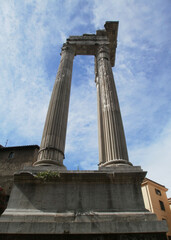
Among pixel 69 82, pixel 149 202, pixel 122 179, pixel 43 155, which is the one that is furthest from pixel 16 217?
pixel 149 202

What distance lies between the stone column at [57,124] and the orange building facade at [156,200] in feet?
82.9

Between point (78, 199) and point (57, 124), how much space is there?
4.39 meters

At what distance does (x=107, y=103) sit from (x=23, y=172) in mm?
6290

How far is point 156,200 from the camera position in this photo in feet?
97.6

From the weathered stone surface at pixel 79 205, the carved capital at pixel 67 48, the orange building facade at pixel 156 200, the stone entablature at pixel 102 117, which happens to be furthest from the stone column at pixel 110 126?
the orange building facade at pixel 156 200

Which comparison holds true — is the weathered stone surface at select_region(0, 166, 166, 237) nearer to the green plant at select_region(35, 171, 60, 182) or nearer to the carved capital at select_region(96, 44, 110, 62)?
the green plant at select_region(35, 171, 60, 182)

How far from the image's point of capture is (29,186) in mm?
7395

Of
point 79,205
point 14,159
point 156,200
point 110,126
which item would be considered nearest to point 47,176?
point 79,205

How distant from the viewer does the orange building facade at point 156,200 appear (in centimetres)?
2854

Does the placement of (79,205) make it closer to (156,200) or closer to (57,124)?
(57,124)

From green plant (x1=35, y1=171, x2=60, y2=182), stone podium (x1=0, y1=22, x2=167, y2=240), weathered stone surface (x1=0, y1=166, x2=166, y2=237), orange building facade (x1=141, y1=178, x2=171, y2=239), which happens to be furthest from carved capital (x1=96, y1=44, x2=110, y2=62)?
orange building facade (x1=141, y1=178, x2=171, y2=239)

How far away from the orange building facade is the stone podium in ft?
80.0

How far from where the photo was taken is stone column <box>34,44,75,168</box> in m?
8.74
